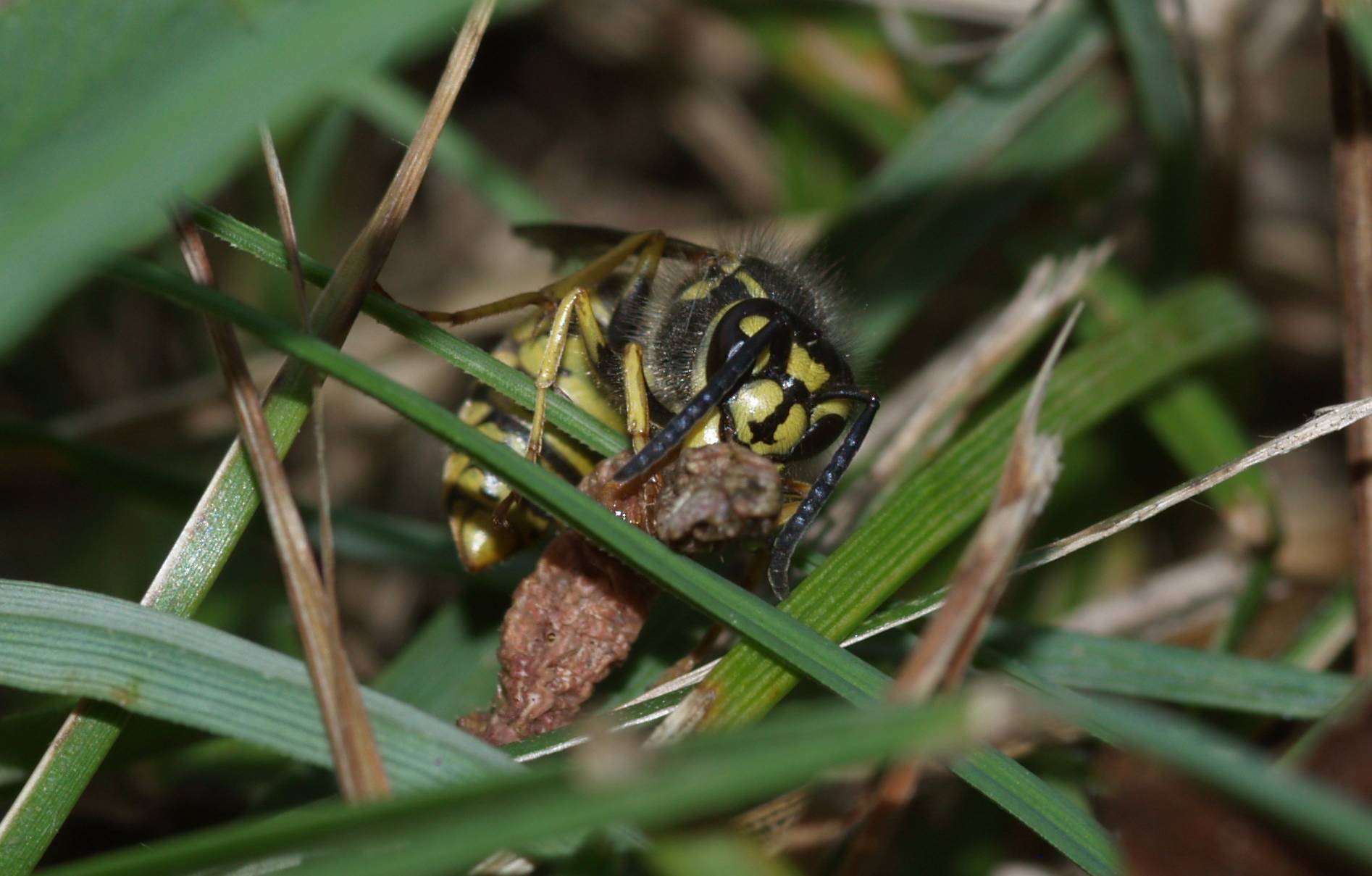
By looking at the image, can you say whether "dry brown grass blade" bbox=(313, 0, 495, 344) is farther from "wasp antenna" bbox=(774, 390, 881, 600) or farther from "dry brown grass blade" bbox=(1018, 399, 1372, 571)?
"dry brown grass blade" bbox=(1018, 399, 1372, 571)

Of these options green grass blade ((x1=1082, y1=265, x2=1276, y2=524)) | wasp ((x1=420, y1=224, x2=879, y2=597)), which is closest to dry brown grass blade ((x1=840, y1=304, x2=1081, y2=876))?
wasp ((x1=420, y1=224, x2=879, y2=597))

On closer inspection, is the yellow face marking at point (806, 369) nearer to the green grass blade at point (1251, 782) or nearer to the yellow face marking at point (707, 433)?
the yellow face marking at point (707, 433)

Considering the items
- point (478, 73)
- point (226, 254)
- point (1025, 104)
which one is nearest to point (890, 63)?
point (1025, 104)

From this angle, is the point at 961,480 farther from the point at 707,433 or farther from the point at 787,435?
the point at 707,433

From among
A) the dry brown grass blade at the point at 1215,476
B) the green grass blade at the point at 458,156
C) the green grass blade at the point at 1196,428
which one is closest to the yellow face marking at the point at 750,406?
the dry brown grass blade at the point at 1215,476

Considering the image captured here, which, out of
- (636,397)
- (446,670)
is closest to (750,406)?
(636,397)
